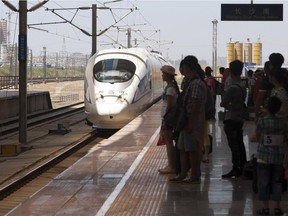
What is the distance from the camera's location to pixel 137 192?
7.27 m

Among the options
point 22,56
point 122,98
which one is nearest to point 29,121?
point 122,98

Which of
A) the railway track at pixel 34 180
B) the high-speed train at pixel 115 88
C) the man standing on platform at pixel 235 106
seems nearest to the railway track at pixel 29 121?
the high-speed train at pixel 115 88

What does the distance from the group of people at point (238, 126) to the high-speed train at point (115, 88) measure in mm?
9150

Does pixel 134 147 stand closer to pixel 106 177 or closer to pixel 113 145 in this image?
pixel 113 145

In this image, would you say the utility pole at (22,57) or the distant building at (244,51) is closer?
the utility pole at (22,57)

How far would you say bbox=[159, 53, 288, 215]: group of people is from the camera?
18.9 feet

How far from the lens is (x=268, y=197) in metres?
5.89

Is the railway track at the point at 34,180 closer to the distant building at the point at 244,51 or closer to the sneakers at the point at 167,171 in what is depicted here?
the sneakers at the point at 167,171

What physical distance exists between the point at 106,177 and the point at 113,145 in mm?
3859

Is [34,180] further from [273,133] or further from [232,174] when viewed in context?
[273,133]

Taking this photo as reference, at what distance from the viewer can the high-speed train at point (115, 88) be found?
17.6m

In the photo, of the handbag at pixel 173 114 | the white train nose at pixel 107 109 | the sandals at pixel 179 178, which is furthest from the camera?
the white train nose at pixel 107 109

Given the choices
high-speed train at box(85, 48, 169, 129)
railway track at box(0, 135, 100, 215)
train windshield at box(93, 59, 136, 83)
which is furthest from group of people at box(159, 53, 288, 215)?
train windshield at box(93, 59, 136, 83)

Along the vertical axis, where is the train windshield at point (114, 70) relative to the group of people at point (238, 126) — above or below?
above
